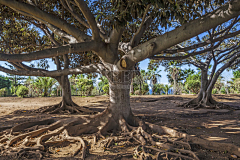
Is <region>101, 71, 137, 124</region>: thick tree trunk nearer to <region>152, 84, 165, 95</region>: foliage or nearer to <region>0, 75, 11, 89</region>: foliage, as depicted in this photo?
<region>152, 84, 165, 95</region>: foliage

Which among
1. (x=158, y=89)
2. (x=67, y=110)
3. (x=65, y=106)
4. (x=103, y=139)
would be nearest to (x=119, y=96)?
(x=103, y=139)

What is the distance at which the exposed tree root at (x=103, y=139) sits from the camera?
315cm

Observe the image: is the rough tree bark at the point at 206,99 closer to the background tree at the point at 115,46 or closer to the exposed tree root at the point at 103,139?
the background tree at the point at 115,46

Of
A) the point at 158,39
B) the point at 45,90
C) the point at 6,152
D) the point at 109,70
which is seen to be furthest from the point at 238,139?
the point at 45,90

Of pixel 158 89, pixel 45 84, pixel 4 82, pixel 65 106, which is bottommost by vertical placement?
pixel 65 106

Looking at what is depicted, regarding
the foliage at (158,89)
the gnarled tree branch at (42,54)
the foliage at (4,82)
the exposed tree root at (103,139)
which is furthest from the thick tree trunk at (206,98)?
the foliage at (4,82)

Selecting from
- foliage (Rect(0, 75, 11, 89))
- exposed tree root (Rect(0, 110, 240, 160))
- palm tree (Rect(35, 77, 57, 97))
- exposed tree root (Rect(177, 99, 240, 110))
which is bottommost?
exposed tree root (Rect(0, 110, 240, 160))

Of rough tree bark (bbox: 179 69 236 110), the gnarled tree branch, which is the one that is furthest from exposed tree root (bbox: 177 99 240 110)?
the gnarled tree branch

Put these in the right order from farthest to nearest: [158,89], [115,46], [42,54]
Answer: [158,89] → [115,46] → [42,54]

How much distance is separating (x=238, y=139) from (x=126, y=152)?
289 centimetres

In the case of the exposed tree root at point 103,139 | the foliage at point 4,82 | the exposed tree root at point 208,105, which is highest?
the foliage at point 4,82

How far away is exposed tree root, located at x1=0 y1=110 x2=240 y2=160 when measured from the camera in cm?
315

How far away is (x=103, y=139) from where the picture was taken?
4.02 m

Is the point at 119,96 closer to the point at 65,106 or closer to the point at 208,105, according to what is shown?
the point at 65,106
